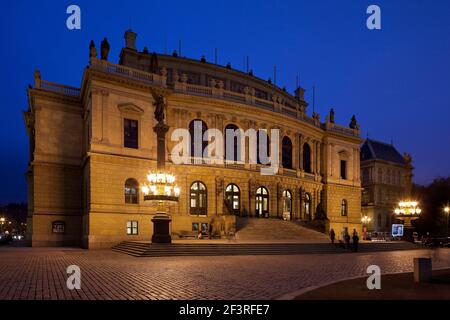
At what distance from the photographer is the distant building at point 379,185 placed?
81.8 meters

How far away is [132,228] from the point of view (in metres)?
36.3

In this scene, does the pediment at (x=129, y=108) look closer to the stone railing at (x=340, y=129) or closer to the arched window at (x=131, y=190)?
the arched window at (x=131, y=190)

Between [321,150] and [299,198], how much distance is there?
365 inches

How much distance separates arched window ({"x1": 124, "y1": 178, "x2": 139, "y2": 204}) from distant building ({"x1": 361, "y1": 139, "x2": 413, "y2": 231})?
57730 millimetres

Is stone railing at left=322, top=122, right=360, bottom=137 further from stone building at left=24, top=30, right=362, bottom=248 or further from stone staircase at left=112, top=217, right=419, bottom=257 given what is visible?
Answer: stone staircase at left=112, top=217, right=419, bottom=257

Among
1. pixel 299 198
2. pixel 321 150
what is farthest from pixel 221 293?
pixel 321 150

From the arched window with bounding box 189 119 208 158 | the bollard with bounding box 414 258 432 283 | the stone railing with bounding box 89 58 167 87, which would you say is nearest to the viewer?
the bollard with bounding box 414 258 432 283

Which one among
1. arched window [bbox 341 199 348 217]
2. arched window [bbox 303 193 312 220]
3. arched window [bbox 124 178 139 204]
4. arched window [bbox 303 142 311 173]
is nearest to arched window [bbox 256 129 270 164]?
arched window [bbox 303 142 311 173]

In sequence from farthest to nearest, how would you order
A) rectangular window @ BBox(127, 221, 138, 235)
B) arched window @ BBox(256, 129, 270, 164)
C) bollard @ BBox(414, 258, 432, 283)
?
arched window @ BBox(256, 129, 270, 164)
rectangular window @ BBox(127, 221, 138, 235)
bollard @ BBox(414, 258, 432, 283)

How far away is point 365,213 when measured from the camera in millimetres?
82562

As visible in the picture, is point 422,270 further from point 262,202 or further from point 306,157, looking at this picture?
point 306,157

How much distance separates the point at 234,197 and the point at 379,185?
48.7m

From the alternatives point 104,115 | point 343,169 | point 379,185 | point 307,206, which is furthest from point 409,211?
point 379,185

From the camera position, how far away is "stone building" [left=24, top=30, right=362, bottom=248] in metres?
35.8
